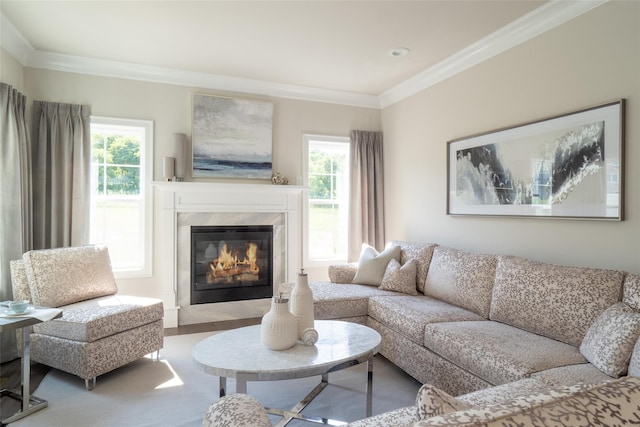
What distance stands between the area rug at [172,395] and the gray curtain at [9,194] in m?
0.78

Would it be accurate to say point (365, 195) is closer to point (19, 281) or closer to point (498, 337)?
point (498, 337)

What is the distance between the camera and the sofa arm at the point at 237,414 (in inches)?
44.1

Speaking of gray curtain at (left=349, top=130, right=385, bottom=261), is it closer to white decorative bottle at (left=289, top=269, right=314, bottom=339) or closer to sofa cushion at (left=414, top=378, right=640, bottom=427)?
white decorative bottle at (left=289, top=269, right=314, bottom=339)

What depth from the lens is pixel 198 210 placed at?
4250mm

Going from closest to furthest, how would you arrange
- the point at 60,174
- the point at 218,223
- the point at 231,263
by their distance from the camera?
1. the point at 60,174
2. the point at 218,223
3. the point at 231,263

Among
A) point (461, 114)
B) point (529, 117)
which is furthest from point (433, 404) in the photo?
point (461, 114)

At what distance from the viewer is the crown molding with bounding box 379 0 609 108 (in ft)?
8.96

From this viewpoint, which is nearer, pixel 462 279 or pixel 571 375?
pixel 571 375

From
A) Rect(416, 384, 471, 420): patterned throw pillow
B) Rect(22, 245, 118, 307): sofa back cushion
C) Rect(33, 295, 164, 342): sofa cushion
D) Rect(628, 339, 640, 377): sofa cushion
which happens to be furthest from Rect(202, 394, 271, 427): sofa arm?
Rect(22, 245, 118, 307): sofa back cushion

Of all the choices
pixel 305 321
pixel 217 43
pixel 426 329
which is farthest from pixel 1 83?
pixel 426 329

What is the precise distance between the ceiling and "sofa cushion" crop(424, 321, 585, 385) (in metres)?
2.30

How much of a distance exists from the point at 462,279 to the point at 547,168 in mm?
1083

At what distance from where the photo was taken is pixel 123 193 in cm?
412

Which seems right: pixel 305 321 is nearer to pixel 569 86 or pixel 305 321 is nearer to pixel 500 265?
pixel 500 265
